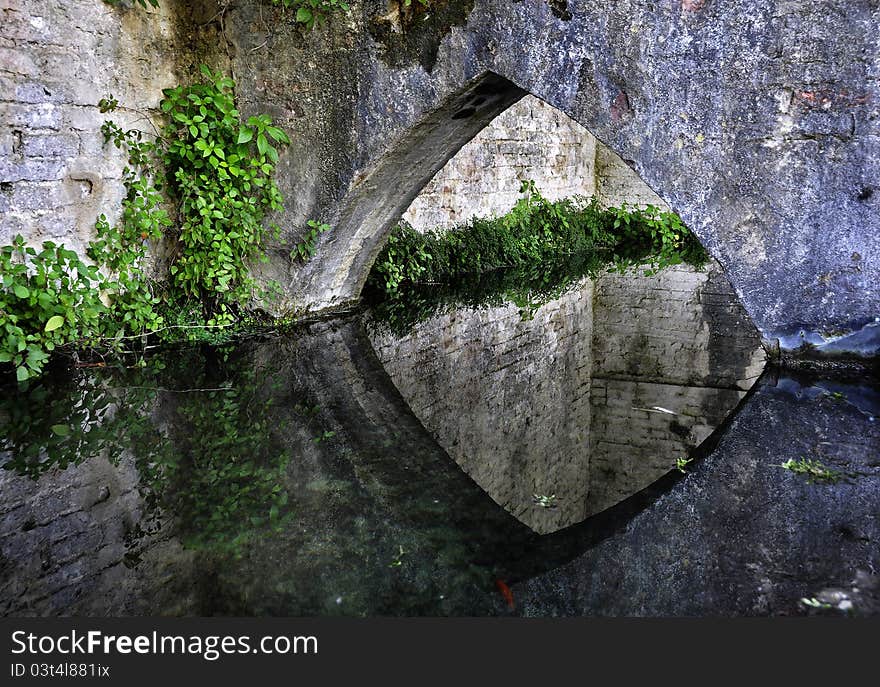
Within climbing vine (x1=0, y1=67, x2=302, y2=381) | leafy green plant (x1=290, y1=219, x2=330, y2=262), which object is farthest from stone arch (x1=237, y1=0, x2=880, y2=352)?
climbing vine (x1=0, y1=67, x2=302, y2=381)

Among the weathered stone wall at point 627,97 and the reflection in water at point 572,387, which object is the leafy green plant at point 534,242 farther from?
the weathered stone wall at point 627,97

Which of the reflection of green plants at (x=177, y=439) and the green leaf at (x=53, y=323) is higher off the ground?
the green leaf at (x=53, y=323)

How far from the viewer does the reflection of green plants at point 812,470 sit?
9.21 ft

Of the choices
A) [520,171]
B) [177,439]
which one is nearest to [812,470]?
[177,439]

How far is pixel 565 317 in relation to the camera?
6.05m

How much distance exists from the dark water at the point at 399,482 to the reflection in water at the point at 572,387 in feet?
0.06

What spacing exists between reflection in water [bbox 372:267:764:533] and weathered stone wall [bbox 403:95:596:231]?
1459mm

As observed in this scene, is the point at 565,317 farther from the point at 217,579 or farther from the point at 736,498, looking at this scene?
the point at 217,579

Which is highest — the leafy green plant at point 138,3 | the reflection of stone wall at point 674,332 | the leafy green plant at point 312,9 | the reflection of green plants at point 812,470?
the leafy green plant at point 138,3

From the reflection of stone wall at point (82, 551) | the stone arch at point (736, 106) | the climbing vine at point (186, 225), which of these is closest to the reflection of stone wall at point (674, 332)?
the stone arch at point (736, 106)

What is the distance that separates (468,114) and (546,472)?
217 cm

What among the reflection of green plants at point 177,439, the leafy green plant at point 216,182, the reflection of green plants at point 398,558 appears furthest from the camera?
the leafy green plant at point 216,182

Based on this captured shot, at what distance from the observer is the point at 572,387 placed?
14.4 ft

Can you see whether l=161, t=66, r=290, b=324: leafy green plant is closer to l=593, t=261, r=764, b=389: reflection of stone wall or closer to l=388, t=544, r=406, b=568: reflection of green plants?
l=593, t=261, r=764, b=389: reflection of stone wall
